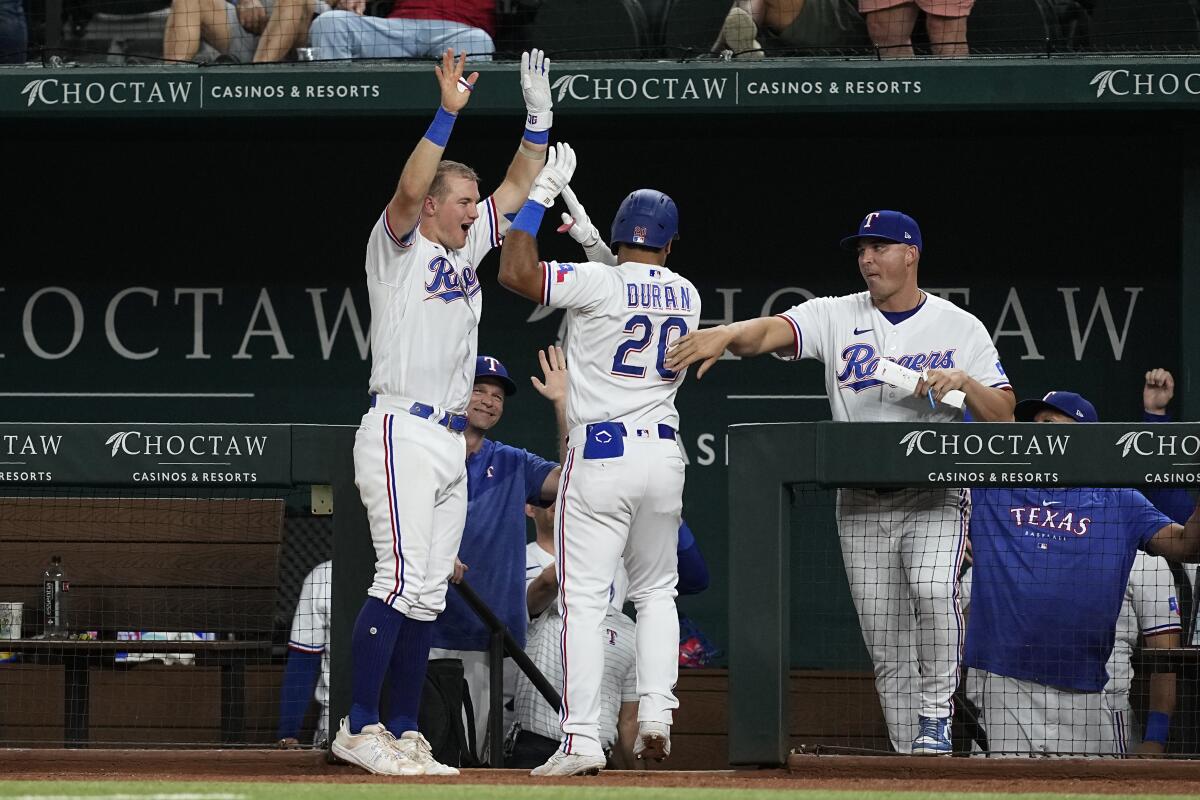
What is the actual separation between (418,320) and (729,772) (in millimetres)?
1589

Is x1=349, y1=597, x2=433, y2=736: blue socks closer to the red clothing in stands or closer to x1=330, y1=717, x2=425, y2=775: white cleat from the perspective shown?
x1=330, y1=717, x2=425, y2=775: white cleat

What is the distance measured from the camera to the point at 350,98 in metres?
6.77

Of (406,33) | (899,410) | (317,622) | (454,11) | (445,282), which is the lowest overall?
(317,622)

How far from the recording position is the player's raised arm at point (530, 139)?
196 inches

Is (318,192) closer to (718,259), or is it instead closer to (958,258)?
(718,259)

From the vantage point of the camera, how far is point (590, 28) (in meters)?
7.29

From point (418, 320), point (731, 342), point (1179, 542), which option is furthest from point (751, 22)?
point (1179, 542)

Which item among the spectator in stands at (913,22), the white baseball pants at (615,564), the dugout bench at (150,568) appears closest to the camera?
the white baseball pants at (615,564)

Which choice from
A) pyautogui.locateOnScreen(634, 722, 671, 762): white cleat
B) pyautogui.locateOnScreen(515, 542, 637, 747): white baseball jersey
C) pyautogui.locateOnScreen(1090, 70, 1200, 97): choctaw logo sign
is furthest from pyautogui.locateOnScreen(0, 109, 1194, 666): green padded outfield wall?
pyautogui.locateOnScreen(634, 722, 671, 762): white cleat

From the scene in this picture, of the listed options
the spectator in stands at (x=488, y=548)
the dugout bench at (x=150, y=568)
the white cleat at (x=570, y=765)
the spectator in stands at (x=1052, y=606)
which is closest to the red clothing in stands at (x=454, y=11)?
the spectator in stands at (x=488, y=548)

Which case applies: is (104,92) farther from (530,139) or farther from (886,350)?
(886,350)

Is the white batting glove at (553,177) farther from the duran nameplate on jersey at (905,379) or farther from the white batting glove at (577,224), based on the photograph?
the duran nameplate on jersey at (905,379)

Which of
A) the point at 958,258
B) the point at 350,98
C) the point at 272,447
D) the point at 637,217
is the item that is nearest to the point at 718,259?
the point at 958,258

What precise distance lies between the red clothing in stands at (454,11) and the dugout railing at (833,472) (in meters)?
2.94
